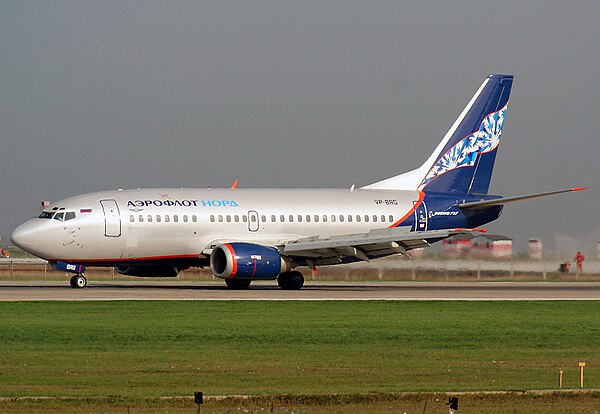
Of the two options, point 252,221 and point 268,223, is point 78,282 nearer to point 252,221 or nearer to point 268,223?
point 252,221

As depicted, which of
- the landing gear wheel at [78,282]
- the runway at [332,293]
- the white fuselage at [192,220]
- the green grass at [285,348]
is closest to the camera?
the green grass at [285,348]

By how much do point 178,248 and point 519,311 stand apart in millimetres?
19356

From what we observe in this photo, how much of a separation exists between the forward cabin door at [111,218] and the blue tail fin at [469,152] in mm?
15128

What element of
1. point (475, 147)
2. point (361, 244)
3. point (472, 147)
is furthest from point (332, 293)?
point (475, 147)

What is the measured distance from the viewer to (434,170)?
204ft

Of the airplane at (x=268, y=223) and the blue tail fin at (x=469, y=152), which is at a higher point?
the blue tail fin at (x=469, y=152)

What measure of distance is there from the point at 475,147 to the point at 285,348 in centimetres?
3808

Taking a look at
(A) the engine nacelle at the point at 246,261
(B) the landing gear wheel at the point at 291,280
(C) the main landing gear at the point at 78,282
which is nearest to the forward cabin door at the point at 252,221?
(A) the engine nacelle at the point at 246,261

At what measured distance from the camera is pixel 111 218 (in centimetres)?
5284

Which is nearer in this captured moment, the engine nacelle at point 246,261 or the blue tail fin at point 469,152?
the engine nacelle at point 246,261

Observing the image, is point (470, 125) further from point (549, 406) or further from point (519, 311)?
point (549, 406)

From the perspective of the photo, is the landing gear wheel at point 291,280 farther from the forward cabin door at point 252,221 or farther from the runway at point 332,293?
the forward cabin door at point 252,221

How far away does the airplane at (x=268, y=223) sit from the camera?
52.7 metres

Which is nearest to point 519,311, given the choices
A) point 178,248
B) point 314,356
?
point 314,356
